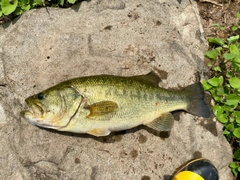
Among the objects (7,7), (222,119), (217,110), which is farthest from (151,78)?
(7,7)

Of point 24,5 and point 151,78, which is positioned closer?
point 151,78

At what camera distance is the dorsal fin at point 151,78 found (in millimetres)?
4302

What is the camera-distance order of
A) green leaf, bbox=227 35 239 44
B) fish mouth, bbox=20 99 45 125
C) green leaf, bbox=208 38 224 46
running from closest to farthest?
fish mouth, bbox=20 99 45 125
green leaf, bbox=227 35 239 44
green leaf, bbox=208 38 224 46

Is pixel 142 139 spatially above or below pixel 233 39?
below

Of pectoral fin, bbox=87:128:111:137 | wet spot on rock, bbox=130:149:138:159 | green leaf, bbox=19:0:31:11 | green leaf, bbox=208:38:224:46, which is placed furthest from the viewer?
green leaf, bbox=208:38:224:46

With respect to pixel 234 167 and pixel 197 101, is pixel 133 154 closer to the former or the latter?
pixel 197 101

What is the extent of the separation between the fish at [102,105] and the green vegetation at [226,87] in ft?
2.82

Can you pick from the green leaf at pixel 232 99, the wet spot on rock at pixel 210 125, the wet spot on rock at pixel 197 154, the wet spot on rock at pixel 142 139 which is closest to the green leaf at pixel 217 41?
the green leaf at pixel 232 99

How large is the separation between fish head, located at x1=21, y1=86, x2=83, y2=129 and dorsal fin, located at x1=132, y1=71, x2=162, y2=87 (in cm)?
89

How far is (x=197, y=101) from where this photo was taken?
4.46m

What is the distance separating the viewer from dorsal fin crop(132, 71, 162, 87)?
14.1 feet

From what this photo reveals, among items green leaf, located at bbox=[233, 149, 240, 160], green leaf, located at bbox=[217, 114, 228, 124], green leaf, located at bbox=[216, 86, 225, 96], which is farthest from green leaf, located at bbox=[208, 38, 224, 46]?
green leaf, located at bbox=[233, 149, 240, 160]

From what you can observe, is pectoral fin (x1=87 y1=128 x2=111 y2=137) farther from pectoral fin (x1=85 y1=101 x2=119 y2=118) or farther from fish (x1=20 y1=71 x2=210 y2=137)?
pectoral fin (x1=85 y1=101 x2=119 y2=118)

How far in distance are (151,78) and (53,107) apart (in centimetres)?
136
